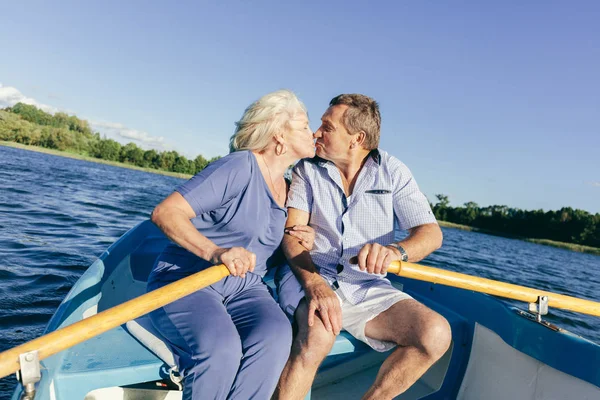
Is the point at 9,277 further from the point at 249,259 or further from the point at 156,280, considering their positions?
the point at 249,259

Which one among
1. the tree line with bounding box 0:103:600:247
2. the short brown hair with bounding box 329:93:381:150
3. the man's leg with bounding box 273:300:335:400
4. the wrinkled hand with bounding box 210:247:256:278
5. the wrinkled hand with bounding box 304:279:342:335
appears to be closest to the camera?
the wrinkled hand with bounding box 210:247:256:278

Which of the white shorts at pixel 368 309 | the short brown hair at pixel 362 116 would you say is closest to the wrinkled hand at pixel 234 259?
the white shorts at pixel 368 309

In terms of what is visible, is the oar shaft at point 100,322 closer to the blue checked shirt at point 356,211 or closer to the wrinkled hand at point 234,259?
the wrinkled hand at point 234,259

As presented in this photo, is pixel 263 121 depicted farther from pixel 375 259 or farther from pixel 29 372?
pixel 29 372

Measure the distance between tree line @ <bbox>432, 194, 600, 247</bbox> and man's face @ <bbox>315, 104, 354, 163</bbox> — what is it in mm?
76323

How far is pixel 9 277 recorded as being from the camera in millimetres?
4688

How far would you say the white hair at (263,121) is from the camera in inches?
90.0

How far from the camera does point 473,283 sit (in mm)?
2100

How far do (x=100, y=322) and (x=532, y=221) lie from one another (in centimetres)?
8445

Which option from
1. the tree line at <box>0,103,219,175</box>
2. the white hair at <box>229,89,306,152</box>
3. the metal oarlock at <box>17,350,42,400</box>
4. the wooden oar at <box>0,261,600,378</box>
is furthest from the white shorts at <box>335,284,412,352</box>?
the tree line at <box>0,103,219,175</box>

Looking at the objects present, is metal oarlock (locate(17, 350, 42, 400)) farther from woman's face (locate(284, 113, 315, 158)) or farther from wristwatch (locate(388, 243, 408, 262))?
wristwatch (locate(388, 243, 408, 262))

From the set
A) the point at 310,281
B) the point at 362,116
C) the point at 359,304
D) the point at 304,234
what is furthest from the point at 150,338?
the point at 362,116

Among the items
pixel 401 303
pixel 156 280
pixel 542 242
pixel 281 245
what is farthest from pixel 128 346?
pixel 542 242

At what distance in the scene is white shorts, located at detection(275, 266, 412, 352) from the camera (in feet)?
7.56
